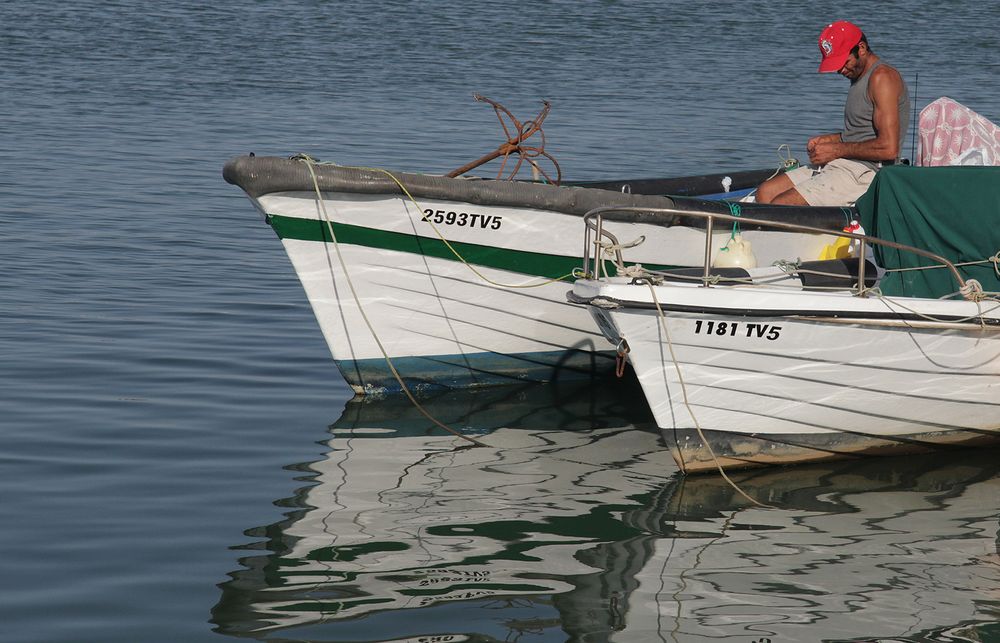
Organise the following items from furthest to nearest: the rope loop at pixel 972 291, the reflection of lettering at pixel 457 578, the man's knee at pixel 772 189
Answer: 1. the man's knee at pixel 772 189
2. the rope loop at pixel 972 291
3. the reflection of lettering at pixel 457 578

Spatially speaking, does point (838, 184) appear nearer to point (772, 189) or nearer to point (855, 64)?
point (772, 189)

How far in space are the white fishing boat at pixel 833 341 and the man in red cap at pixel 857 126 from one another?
42.3 inches

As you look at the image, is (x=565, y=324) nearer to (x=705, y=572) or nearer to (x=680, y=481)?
(x=680, y=481)

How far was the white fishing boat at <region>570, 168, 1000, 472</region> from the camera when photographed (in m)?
7.13

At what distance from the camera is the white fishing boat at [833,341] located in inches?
281

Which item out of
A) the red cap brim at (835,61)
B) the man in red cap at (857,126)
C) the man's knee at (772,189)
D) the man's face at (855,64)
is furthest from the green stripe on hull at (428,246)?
the man's face at (855,64)

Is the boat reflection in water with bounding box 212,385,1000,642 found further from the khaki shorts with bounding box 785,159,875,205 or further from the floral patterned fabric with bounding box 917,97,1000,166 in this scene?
the floral patterned fabric with bounding box 917,97,1000,166

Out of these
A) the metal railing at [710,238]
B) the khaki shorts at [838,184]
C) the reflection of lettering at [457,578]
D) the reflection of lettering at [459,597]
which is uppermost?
the khaki shorts at [838,184]

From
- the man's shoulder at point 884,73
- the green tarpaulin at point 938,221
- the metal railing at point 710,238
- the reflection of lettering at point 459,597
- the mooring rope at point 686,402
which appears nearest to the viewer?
the reflection of lettering at point 459,597

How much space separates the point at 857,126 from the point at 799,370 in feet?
8.79

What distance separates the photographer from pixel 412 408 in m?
9.18

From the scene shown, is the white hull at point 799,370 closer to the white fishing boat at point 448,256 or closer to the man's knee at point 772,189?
the white fishing boat at point 448,256

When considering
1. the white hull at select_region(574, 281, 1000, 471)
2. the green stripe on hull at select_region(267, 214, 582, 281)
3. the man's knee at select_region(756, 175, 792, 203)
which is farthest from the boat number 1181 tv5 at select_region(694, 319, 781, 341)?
the man's knee at select_region(756, 175, 792, 203)

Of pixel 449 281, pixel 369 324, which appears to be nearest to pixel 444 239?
pixel 449 281
